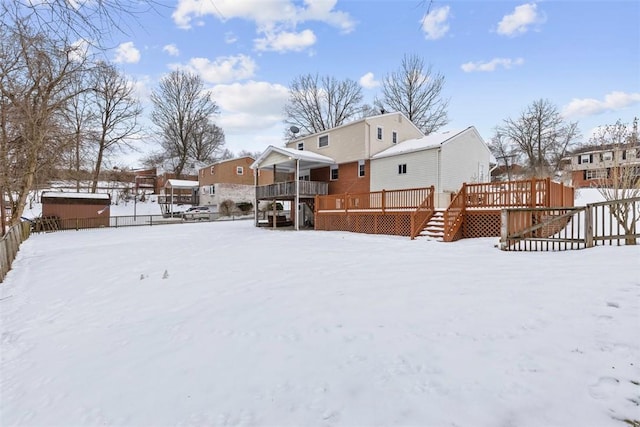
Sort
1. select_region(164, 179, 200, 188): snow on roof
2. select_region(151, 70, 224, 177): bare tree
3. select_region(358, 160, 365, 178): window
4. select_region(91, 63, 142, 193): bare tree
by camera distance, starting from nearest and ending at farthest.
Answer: select_region(358, 160, 365, 178): window, select_region(91, 63, 142, 193): bare tree, select_region(164, 179, 200, 188): snow on roof, select_region(151, 70, 224, 177): bare tree

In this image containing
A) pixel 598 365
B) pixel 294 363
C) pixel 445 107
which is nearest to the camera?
pixel 598 365

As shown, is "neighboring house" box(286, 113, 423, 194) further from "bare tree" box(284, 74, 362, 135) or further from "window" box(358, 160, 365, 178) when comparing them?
"bare tree" box(284, 74, 362, 135)

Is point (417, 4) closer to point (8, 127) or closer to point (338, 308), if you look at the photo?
point (338, 308)

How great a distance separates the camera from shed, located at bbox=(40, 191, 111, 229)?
21.6 meters

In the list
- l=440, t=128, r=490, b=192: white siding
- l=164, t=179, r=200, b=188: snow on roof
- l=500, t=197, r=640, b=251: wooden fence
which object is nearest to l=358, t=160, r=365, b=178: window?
l=440, t=128, r=490, b=192: white siding

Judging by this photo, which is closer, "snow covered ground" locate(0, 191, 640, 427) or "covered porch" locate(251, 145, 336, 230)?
"snow covered ground" locate(0, 191, 640, 427)

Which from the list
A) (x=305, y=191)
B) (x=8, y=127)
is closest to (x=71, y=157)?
(x=8, y=127)

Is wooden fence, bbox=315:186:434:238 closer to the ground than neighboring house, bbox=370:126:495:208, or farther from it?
closer to the ground

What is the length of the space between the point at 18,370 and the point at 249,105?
34.4m

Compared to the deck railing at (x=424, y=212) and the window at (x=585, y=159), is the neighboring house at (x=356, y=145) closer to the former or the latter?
the deck railing at (x=424, y=212)

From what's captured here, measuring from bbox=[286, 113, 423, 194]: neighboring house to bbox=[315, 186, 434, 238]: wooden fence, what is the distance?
11.9 ft

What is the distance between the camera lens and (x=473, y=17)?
3.85 m

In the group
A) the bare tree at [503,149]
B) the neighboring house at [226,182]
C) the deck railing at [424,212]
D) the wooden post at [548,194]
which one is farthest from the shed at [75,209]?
the bare tree at [503,149]

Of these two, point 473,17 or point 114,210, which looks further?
point 114,210
